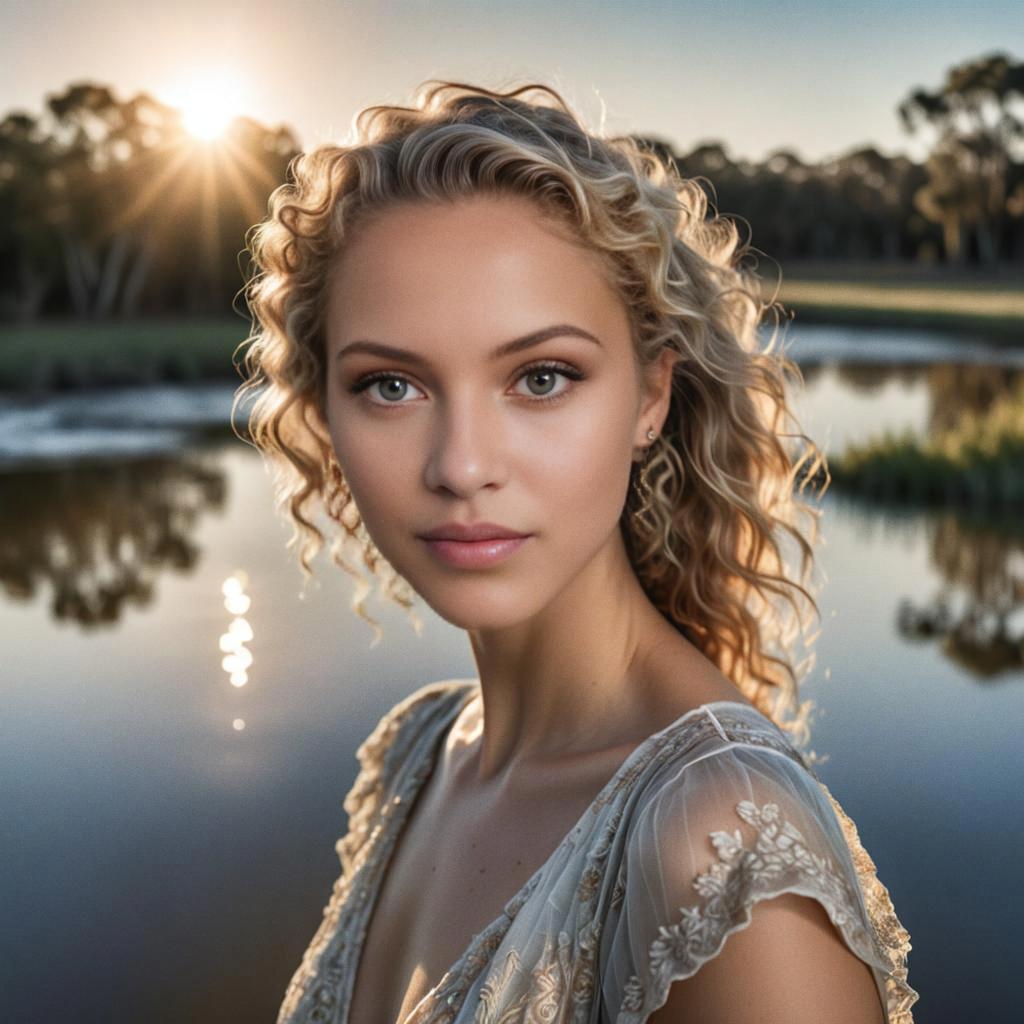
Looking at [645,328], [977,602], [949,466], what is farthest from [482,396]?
[949,466]

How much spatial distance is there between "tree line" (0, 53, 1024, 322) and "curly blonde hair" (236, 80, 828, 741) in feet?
36.7

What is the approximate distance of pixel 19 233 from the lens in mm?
21484

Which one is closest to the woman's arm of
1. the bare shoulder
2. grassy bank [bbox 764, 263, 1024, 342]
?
the bare shoulder

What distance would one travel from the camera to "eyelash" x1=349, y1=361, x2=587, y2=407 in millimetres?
1589

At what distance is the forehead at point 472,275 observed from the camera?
1.55 m

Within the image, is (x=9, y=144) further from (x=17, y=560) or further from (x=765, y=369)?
(x=765, y=369)

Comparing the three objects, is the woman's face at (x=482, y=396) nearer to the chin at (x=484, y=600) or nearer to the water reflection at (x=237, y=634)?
the chin at (x=484, y=600)

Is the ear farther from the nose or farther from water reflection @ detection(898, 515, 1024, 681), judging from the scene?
water reflection @ detection(898, 515, 1024, 681)

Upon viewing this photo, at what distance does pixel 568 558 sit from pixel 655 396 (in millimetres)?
337

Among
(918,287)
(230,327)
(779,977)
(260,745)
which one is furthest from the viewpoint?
(230,327)

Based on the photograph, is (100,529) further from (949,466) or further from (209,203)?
(209,203)

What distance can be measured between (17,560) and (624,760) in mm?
7346

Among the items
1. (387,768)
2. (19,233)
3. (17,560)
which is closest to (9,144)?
(19,233)

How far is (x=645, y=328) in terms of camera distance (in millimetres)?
1777
